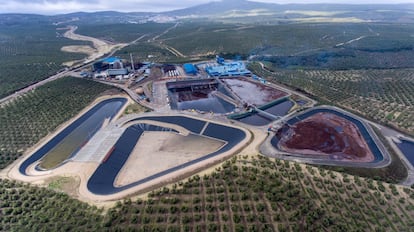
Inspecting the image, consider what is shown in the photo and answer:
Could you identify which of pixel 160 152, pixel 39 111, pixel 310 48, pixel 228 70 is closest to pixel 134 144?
pixel 160 152

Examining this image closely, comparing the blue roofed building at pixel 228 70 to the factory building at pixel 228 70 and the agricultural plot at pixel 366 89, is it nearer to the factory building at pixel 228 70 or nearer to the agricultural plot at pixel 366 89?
the factory building at pixel 228 70

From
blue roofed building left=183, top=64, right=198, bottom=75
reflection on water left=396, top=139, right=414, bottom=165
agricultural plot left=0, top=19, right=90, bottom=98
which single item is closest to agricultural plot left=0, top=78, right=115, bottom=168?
agricultural plot left=0, top=19, right=90, bottom=98

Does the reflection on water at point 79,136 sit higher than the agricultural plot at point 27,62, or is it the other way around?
the agricultural plot at point 27,62

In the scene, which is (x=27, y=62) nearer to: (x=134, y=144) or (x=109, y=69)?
(x=109, y=69)

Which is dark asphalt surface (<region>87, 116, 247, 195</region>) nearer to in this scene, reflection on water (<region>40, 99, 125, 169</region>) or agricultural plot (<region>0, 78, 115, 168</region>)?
reflection on water (<region>40, 99, 125, 169</region>)

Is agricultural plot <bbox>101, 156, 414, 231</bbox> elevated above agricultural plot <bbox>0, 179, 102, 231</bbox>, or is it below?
above

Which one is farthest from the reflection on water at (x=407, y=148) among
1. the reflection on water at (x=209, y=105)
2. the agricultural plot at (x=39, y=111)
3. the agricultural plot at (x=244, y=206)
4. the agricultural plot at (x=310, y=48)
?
the agricultural plot at (x=39, y=111)
